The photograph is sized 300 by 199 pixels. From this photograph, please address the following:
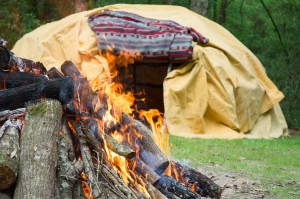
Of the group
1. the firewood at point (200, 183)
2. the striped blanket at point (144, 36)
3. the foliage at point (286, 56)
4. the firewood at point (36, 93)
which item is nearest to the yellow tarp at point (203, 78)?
the striped blanket at point (144, 36)

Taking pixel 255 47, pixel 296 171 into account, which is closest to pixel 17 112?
pixel 296 171

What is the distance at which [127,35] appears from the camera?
8.67 meters

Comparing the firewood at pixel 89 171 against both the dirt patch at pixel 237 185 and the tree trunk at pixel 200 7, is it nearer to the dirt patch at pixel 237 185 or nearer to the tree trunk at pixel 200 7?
the dirt patch at pixel 237 185

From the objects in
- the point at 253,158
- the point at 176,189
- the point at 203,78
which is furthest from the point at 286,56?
the point at 176,189

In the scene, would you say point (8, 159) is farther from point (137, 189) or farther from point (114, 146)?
point (137, 189)

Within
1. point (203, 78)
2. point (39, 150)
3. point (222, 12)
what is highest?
point (39, 150)

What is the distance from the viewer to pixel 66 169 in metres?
3.14

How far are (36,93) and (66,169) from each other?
0.79 metres

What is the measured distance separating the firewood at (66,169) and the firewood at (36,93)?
0.39 m

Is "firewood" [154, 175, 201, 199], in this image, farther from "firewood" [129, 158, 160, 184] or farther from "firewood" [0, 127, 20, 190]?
"firewood" [0, 127, 20, 190]

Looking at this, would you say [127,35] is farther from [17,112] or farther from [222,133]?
[17,112]

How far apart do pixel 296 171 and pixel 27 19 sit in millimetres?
8972

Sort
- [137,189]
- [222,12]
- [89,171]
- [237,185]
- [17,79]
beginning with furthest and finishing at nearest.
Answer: [222,12] < [237,185] < [17,79] < [137,189] < [89,171]

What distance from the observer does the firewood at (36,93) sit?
3535 mm
